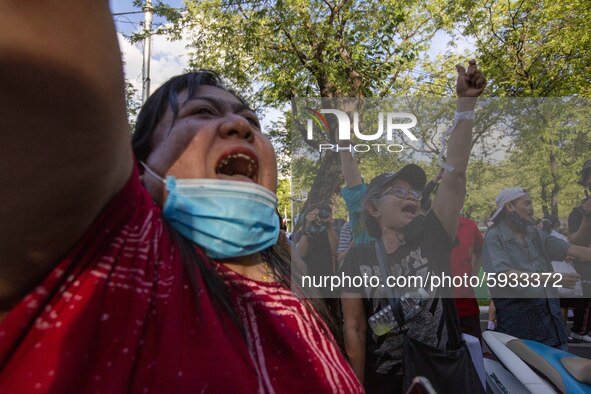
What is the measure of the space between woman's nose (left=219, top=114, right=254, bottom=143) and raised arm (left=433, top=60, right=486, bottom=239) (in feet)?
4.16

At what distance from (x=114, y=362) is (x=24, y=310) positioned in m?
0.16

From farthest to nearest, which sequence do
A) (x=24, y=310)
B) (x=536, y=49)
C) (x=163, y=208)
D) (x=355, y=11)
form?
1. (x=536, y=49)
2. (x=355, y=11)
3. (x=163, y=208)
4. (x=24, y=310)

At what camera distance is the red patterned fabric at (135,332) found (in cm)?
65

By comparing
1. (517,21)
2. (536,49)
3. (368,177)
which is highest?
(517,21)

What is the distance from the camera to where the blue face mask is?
1122 millimetres

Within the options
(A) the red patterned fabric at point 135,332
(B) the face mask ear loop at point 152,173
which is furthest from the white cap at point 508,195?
(B) the face mask ear loop at point 152,173

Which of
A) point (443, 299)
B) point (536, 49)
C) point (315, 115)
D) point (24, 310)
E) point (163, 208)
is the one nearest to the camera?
point (24, 310)

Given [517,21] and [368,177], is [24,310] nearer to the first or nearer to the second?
[368,177]

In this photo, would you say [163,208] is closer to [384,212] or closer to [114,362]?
[114,362]

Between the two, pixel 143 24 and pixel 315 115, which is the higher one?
pixel 143 24

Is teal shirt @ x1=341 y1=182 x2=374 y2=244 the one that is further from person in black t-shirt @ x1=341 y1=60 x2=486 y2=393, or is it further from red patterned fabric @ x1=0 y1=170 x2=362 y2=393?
red patterned fabric @ x1=0 y1=170 x2=362 y2=393

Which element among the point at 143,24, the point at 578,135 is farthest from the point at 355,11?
the point at 578,135

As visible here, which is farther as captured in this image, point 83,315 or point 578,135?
point 578,135

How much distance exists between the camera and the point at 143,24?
957 cm
